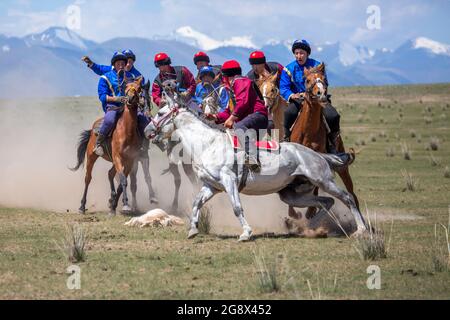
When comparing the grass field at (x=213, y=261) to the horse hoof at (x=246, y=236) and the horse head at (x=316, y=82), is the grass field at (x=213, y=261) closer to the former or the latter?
the horse hoof at (x=246, y=236)

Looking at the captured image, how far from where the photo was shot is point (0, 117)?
56.0 m

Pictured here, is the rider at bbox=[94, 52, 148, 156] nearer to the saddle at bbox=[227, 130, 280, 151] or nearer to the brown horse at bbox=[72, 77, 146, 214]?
the brown horse at bbox=[72, 77, 146, 214]

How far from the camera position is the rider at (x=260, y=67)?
14.9 meters

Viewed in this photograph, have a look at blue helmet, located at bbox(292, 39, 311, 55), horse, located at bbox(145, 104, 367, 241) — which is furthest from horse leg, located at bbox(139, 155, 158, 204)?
blue helmet, located at bbox(292, 39, 311, 55)

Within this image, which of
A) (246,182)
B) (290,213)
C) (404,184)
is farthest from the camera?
(404,184)

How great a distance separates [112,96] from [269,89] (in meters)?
3.40

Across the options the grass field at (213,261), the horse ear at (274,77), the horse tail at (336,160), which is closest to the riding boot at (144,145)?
the grass field at (213,261)

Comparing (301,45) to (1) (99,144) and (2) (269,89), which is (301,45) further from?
(1) (99,144)

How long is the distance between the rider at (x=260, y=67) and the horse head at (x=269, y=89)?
17 cm

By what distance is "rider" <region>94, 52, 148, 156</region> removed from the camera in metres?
16.2

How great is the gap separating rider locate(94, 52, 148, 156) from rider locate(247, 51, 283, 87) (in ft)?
8.08
